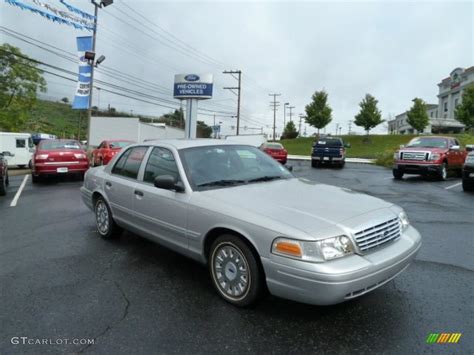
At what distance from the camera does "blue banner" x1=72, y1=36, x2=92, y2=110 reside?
1914 centimetres

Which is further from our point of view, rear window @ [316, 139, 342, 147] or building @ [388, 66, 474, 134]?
building @ [388, 66, 474, 134]

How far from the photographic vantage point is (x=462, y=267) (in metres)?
4.14

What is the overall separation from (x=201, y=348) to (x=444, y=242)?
14.0 ft

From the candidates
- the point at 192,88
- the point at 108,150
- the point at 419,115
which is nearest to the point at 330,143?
the point at 192,88

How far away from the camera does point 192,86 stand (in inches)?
1006

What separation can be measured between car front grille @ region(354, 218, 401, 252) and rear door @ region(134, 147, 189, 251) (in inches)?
67.4

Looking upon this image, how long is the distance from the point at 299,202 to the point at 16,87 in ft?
108

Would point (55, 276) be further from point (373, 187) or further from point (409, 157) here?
point (409, 157)

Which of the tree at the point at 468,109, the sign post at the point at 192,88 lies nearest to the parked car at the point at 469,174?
the sign post at the point at 192,88

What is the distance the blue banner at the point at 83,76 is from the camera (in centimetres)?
1914

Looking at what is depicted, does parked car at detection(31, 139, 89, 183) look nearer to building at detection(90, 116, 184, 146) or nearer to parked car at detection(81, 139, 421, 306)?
parked car at detection(81, 139, 421, 306)

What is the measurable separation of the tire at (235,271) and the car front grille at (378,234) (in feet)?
2.86

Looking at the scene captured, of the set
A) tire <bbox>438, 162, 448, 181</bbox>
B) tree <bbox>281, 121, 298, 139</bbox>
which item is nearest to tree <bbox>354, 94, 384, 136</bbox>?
tree <bbox>281, 121, 298, 139</bbox>

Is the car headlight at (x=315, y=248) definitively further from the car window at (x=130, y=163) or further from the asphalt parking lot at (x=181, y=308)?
the car window at (x=130, y=163)
